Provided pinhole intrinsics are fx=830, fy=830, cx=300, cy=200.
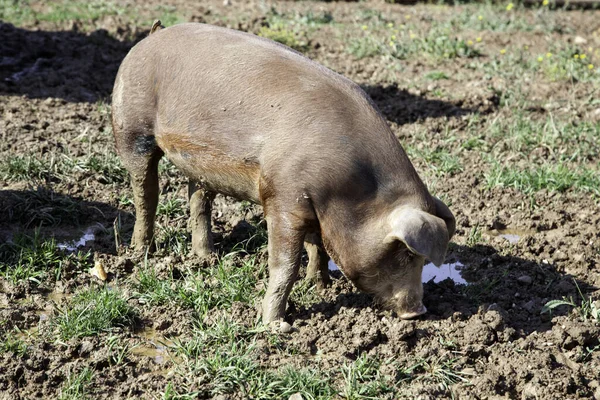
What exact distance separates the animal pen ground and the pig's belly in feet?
2.18

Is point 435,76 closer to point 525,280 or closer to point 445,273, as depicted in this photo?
point 445,273

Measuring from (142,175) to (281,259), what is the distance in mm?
1345

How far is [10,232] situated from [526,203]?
158 inches

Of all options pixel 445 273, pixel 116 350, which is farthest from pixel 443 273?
pixel 116 350

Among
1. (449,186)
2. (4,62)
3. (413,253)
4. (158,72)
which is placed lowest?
(4,62)

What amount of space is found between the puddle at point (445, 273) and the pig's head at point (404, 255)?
33.7 inches

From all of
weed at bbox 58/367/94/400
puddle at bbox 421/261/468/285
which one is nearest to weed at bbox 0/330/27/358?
weed at bbox 58/367/94/400

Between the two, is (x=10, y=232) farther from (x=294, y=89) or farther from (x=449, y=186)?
(x=449, y=186)

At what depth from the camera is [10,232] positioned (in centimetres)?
591

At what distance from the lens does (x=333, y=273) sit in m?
5.64

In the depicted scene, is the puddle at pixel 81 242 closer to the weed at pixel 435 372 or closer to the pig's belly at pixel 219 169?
the pig's belly at pixel 219 169

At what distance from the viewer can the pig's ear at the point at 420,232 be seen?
168 inches

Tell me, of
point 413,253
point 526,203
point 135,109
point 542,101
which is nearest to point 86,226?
point 135,109

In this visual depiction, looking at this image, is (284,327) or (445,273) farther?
(445,273)
